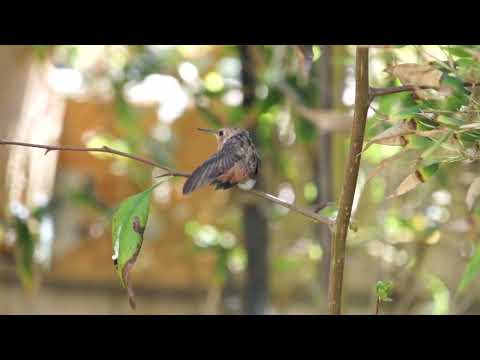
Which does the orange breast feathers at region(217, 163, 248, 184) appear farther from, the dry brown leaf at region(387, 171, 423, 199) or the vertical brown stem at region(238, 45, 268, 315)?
the vertical brown stem at region(238, 45, 268, 315)

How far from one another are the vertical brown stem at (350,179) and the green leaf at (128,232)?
9.8 inches

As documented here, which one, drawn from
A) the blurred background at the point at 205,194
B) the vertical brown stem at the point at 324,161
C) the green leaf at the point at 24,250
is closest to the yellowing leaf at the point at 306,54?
the blurred background at the point at 205,194

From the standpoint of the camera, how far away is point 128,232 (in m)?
0.98

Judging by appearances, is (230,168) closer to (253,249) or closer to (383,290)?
(383,290)

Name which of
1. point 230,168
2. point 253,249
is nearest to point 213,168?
point 230,168

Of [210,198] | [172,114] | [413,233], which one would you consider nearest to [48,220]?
[172,114]

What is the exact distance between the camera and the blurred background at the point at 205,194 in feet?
8.05

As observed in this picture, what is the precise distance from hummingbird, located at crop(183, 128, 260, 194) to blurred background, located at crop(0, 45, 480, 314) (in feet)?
1.19

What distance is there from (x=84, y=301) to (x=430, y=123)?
292cm

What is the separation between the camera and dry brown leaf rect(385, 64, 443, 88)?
93cm

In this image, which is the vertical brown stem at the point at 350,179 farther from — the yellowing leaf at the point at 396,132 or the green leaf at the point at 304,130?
the green leaf at the point at 304,130

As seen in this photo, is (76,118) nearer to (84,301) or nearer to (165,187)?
(165,187)

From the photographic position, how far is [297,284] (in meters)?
3.39

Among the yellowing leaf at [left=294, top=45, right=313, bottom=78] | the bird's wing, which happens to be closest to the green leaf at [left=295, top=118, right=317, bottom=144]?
the bird's wing
